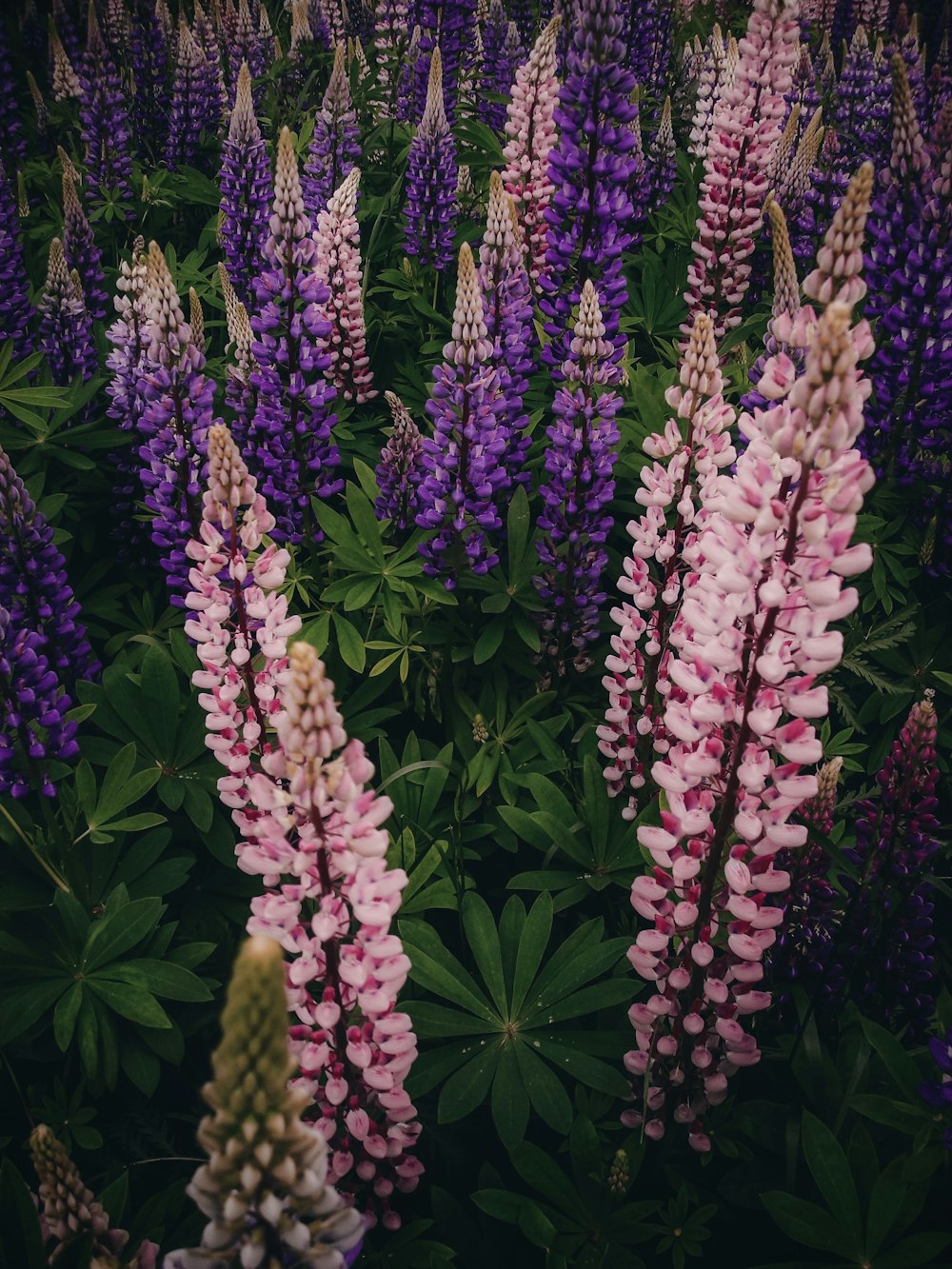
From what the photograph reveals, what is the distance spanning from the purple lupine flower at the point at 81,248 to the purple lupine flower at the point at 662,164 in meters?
3.00

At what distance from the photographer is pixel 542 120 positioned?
3.83 metres

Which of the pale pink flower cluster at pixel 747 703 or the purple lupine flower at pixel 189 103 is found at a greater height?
the purple lupine flower at pixel 189 103

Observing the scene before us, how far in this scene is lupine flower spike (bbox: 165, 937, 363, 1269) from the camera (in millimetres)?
1016

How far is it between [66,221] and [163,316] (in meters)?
1.60

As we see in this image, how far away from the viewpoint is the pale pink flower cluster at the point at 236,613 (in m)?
1.99

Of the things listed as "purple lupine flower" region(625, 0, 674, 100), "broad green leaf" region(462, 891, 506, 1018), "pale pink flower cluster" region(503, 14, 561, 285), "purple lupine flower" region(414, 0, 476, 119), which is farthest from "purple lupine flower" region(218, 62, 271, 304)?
"broad green leaf" region(462, 891, 506, 1018)

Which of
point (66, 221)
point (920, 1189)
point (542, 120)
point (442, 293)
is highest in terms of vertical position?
point (542, 120)

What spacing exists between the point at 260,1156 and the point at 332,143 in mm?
4723

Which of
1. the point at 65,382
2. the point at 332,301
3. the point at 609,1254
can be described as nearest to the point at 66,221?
the point at 65,382

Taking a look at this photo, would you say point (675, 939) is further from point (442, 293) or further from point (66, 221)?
point (66, 221)

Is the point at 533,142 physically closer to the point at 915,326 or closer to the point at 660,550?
the point at 915,326

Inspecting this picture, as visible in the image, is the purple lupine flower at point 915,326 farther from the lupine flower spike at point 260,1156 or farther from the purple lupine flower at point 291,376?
the lupine flower spike at point 260,1156

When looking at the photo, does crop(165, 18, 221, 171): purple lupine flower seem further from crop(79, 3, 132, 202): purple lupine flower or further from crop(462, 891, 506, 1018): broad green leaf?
crop(462, 891, 506, 1018): broad green leaf

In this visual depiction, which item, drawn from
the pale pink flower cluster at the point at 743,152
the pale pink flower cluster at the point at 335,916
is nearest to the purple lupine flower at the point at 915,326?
the pale pink flower cluster at the point at 743,152
